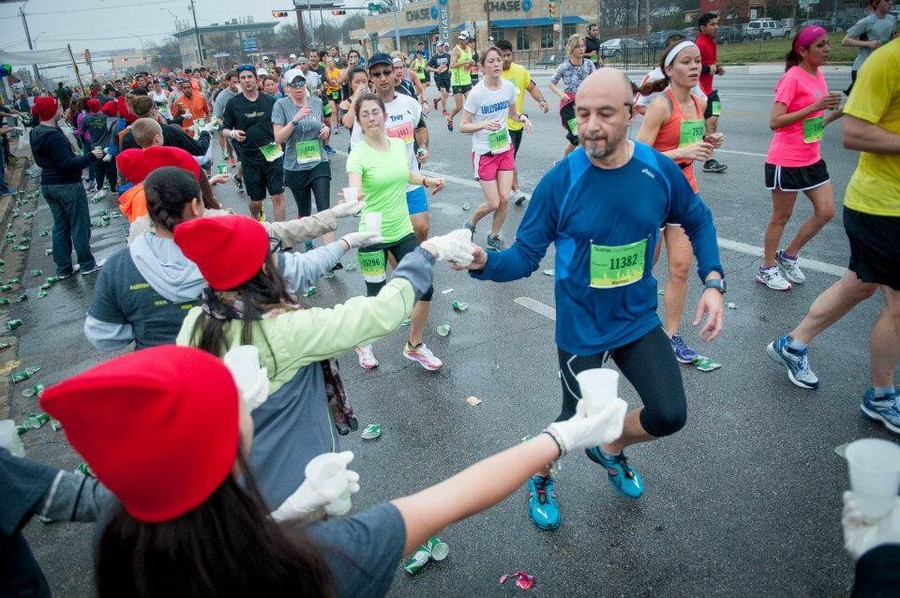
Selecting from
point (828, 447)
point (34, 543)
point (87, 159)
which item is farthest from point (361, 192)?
point (87, 159)

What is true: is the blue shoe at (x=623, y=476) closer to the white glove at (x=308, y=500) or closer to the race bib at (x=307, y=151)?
the white glove at (x=308, y=500)

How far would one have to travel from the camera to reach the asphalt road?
8.70 ft

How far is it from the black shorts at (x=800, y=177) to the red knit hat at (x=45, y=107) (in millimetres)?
7732

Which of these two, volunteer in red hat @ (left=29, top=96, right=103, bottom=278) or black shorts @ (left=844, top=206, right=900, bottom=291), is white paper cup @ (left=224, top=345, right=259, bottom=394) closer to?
black shorts @ (left=844, top=206, right=900, bottom=291)

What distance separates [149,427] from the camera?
1009mm

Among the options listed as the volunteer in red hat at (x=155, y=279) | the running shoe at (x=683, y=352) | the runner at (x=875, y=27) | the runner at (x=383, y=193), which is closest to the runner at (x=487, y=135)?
the runner at (x=383, y=193)

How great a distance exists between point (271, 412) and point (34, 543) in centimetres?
228

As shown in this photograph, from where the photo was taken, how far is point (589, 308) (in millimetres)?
2779

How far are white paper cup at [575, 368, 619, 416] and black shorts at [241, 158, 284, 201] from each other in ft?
21.9

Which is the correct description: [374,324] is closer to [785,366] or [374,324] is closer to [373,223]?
[373,223]

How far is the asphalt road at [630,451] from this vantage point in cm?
265

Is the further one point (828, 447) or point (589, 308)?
point (828, 447)

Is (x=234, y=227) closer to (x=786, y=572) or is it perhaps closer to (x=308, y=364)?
(x=308, y=364)

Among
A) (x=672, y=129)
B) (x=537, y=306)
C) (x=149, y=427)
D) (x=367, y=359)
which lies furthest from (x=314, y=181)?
(x=149, y=427)
